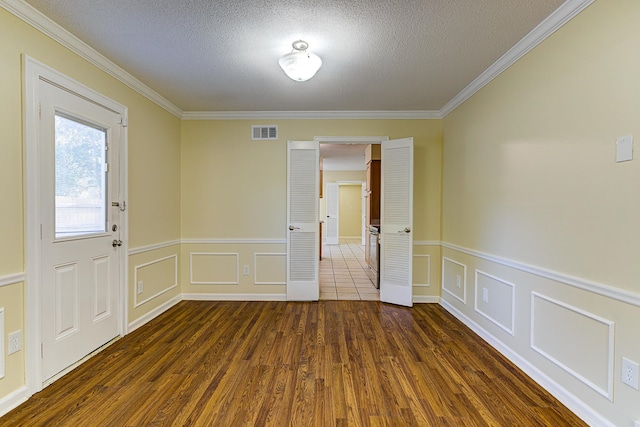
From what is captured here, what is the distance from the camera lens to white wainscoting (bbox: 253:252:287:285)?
3904 millimetres

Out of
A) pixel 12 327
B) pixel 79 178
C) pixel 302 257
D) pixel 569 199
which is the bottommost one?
pixel 12 327

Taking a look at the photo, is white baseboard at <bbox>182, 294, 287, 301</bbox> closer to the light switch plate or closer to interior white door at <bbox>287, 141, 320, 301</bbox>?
interior white door at <bbox>287, 141, 320, 301</bbox>

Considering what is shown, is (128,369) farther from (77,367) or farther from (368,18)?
(368,18)

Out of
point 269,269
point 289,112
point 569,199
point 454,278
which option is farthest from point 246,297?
point 569,199

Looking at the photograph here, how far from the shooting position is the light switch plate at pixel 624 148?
57.7 inches

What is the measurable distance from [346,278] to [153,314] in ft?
9.87

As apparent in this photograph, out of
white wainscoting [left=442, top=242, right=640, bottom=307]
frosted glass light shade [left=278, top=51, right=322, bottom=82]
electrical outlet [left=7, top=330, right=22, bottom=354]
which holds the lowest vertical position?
electrical outlet [left=7, top=330, right=22, bottom=354]

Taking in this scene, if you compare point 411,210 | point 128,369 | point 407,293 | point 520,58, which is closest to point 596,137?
point 520,58

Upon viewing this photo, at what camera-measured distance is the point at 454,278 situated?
3.44m

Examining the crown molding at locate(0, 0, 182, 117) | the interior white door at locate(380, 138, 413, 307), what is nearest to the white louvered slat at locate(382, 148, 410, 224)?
the interior white door at locate(380, 138, 413, 307)

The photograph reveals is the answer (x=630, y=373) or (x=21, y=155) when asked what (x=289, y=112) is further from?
(x=630, y=373)

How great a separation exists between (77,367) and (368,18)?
3.32m

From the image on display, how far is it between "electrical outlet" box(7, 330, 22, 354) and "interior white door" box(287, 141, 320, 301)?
98.3 inches

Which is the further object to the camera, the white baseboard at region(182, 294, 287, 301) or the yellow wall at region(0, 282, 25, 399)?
the white baseboard at region(182, 294, 287, 301)
